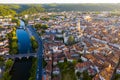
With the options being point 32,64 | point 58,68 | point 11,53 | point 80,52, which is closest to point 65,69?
point 58,68

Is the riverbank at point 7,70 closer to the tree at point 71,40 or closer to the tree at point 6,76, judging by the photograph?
the tree at point 6,76

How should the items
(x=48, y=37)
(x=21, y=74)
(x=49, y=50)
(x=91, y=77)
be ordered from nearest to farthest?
(x=91, y=77), (x=21, y=74), (x=49, y=50), (x=48, y=37)

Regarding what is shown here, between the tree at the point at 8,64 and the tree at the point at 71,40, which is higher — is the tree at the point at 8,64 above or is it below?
above

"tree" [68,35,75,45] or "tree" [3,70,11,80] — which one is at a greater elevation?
"tree" [3,70,11,80]

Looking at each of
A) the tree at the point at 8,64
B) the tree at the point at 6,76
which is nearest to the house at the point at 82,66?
the tree at the point at 6,76

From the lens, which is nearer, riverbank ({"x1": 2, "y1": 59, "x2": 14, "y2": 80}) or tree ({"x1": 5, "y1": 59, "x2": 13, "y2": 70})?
riverbank ({"x1": 2, "y1": 59, "x2": 14, "y2": 80})

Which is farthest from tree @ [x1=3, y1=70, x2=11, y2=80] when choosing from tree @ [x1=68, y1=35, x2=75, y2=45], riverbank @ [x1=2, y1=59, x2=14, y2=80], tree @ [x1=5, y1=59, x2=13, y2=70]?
tree @ [x1=68, y1=35, x2=75, y2=45]

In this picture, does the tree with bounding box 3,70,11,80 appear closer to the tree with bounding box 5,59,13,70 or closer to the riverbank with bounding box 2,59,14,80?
the riverbank with bounding box 2,59,14,80

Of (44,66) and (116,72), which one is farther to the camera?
(44,66)

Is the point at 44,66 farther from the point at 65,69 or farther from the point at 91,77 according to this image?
the point at 91,77

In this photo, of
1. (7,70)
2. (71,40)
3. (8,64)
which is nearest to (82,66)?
(7,70)

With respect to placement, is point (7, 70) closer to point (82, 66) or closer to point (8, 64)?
point (8, 64)
